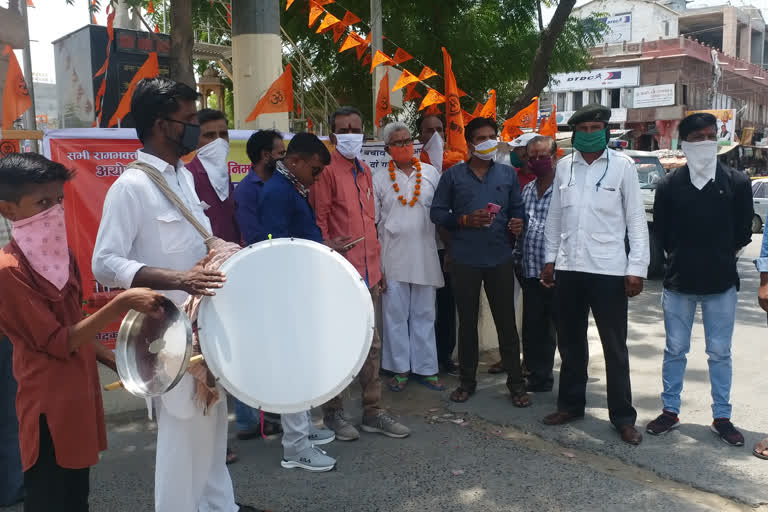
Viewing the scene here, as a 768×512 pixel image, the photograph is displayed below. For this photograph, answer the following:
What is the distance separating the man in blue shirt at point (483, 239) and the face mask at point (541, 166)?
30 cm

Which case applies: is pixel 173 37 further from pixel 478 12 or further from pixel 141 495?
pixel 478 12

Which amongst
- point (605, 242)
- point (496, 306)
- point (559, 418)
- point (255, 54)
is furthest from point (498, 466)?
point (255, 54)

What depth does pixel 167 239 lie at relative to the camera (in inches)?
108

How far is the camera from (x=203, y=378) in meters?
2.69

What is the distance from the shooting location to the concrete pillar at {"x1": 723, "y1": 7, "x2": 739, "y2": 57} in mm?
46812

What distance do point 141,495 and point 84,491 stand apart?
1.29 meters

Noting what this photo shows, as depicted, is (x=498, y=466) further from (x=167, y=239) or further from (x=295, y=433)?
(x=167, y=239)

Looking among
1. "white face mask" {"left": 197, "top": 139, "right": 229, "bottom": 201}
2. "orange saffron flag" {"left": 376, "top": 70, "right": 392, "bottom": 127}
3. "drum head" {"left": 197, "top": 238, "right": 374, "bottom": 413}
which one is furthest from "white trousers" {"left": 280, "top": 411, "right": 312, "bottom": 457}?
"orange saffron flag" {"left": 376, "top": 70, "right": 392, "bottom": 127}

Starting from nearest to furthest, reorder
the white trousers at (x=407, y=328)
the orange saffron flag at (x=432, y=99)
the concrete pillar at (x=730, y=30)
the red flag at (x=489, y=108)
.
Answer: the white trousers at (x=407, y=328) → the orange saffron flag at (x=432, y=99) → the red flag at (x=489, y=108) → the concrete pillar at (x=730, y=30)

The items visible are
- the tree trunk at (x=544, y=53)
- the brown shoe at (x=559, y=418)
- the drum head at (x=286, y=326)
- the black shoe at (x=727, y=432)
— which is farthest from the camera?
the tree trunk at (x=544, y=53)

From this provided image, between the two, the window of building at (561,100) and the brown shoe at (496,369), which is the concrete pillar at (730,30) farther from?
the brown shoe at (496,369)

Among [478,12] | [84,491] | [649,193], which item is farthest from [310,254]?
[649,193]

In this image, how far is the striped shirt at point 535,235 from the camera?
17.7 feet

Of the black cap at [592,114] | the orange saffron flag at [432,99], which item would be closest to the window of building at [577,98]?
the orange saffron flag at [432,99]
